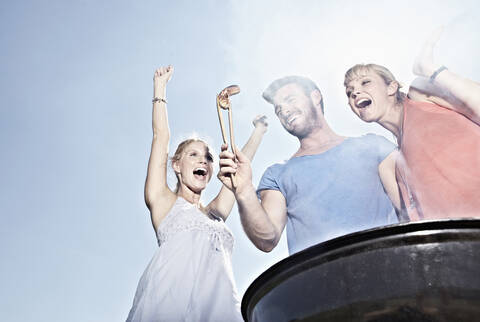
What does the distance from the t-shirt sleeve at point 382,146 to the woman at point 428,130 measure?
0.04 meters

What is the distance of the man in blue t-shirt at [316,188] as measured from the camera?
1.83 m

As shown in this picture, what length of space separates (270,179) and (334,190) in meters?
0.27

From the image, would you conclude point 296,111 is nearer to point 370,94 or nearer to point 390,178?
point 370,94

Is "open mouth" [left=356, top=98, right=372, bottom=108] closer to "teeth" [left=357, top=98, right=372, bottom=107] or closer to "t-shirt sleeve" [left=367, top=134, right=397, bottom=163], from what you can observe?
"teeth" [left=357, top=98, right=372, bottom=107]

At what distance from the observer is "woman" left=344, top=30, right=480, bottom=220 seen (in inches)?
71.7

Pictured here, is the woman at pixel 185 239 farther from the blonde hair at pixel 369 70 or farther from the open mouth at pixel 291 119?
the blonde hair at pixel 369 70

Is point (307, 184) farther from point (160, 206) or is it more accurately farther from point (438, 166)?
point (160, 206)

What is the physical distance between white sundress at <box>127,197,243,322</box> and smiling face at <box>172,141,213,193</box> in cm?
17

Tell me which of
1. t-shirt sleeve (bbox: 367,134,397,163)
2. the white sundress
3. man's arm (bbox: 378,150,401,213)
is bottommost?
the white sundress

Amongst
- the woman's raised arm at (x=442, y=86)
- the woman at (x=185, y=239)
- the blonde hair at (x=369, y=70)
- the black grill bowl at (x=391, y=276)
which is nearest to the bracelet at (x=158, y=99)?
the woman at (x=185, y=239)

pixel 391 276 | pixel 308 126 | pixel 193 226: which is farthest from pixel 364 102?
pixel 391 276

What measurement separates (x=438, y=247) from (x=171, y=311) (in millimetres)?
1339

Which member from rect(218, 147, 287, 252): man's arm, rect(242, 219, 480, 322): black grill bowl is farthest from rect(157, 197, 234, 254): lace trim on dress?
rect(242, 219, 480, 322): black grill bowl

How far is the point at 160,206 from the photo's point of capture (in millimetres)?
2191
